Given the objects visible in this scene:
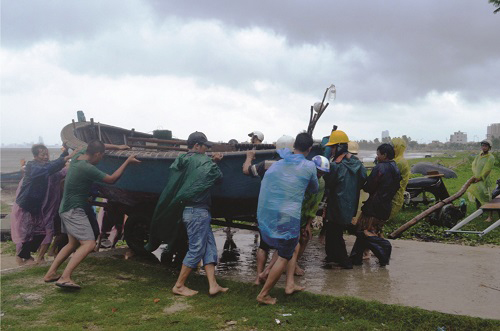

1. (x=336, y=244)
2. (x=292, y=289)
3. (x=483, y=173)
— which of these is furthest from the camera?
(x=483, y=173)

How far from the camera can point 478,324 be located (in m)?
3.74

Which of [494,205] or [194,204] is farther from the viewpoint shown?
[494,205]

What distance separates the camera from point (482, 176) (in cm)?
893

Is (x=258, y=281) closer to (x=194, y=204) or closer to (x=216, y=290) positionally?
(x=216, y=290)

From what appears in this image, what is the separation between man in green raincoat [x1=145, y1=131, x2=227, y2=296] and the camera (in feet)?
15.5

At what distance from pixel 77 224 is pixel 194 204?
4.26 ft

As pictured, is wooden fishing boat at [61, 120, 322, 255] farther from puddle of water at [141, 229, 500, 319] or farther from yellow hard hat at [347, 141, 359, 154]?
puddle of water at [141, 229, 500, 319]

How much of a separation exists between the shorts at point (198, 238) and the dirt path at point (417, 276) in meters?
0.62

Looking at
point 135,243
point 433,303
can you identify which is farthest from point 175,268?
point 433,303

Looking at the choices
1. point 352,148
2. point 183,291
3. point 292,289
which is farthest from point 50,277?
point 352,148

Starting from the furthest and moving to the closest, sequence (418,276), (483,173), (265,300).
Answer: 1. (483,173)
2. (418,276)
3. (265,300)

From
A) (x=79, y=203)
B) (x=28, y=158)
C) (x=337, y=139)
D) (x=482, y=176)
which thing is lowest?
(x=28, y=158)

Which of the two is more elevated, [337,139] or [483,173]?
[337,139]

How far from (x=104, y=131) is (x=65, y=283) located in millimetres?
4354
